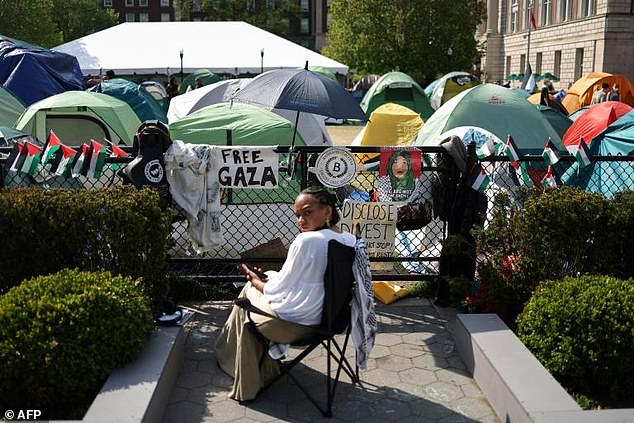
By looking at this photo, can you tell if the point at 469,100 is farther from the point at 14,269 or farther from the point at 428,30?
the point at 428,30

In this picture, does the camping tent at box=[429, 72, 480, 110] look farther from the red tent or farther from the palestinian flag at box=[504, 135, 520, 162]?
the palestinian flag at box=[504, 135, 520, 162]

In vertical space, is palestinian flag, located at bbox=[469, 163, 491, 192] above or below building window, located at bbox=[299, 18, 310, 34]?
below

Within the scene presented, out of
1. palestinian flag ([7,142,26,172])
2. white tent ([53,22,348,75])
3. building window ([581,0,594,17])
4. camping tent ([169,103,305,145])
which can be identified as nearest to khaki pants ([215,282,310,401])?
palestinian flag ([7,142,26,172])

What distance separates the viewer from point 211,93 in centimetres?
1413

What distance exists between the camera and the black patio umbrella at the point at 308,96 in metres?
7.96

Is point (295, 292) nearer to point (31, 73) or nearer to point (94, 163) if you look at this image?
point (94, 163)

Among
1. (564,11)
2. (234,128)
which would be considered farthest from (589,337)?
(564,11)

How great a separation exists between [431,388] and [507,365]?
22.7 inches

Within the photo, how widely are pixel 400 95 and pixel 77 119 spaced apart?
15.9 meters

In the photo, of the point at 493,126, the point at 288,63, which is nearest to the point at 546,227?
the point at 493,126

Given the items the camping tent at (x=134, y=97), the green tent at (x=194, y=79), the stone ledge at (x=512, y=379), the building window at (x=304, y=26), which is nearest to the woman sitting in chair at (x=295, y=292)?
the stone ledge at (x=512, y=379)

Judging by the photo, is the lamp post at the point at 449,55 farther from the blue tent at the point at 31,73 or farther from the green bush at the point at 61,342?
the green bush at the point at 61,342

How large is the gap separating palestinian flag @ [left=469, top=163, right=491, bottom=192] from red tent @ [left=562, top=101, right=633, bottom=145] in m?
5.84

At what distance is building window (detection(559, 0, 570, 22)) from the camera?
4756cm
